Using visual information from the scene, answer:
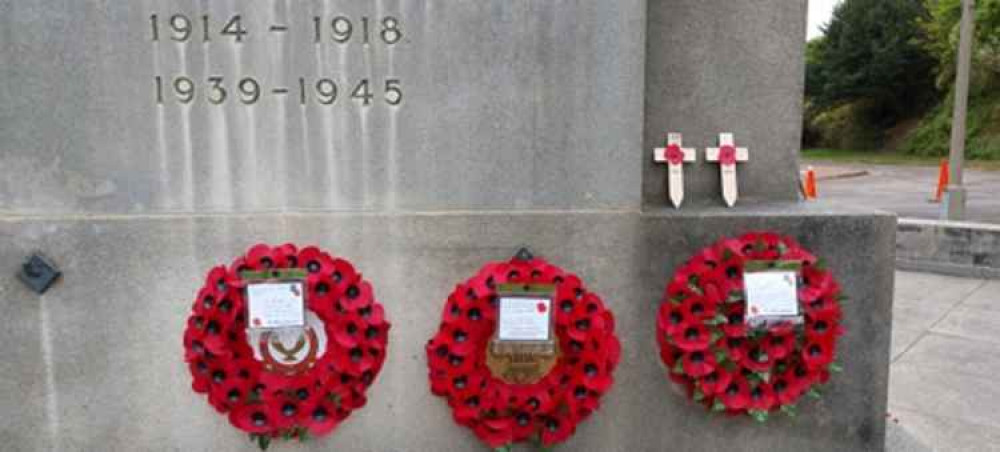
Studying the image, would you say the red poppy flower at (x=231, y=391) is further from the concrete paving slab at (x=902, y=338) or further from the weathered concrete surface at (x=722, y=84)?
the concrete paving slab at (x=902, y=338)

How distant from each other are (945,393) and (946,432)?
2.24 ft

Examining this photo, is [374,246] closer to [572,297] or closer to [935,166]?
[572,297]

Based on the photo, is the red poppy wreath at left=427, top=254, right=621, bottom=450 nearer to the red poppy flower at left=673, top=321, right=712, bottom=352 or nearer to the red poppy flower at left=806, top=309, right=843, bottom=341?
the red poppy flower at left=673, top=321, right=712, bottom=352

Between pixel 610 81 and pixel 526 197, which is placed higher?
pixel 610 81

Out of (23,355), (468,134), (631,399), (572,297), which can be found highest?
(468,134)

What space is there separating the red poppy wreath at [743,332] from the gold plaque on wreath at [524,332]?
0.61m

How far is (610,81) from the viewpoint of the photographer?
323cm

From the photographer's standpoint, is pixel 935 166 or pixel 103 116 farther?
pixel 935 166

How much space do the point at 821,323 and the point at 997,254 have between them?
19.2 ft

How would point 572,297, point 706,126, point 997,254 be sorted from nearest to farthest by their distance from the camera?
point 572,297 < point 706,126 < point 997,254

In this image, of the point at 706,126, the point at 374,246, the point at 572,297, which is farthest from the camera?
the point at 706,126

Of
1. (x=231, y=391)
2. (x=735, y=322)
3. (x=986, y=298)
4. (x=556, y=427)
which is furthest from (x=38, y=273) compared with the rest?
(x=986, y=298)

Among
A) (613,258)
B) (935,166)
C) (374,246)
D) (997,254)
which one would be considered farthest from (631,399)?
(935,166)

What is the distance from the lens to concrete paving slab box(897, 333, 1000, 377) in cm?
501
